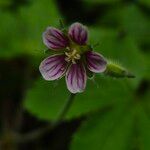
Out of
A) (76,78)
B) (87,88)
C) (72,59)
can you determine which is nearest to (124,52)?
(87,88)

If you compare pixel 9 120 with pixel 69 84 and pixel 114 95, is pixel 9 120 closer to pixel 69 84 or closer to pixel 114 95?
pixel 114 95

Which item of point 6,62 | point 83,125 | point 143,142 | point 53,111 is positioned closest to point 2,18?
point 6,62

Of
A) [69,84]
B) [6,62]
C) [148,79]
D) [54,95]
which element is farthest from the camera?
[6,62]

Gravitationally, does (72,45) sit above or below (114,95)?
above

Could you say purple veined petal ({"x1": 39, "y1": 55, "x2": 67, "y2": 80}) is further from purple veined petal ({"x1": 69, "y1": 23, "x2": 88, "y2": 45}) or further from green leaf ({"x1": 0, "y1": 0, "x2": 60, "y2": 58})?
green leaf ({"x1": 0, "y1": 0, "x2": 60, "y2": 58})

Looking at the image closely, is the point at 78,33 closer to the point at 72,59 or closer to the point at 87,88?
the point at 72,59

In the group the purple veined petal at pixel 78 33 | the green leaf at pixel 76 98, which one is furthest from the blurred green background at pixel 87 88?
the purple veined petal at pixel 78 33
